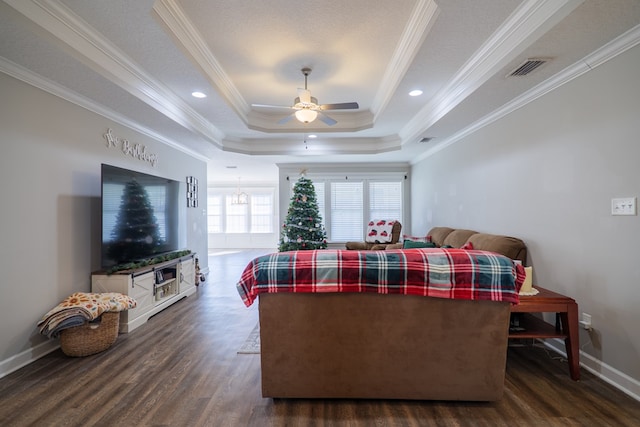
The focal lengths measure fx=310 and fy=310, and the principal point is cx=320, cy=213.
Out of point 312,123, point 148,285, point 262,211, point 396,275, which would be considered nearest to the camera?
point 396,275

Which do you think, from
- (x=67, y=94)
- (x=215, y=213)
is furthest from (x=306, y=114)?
(x=215, y=213)

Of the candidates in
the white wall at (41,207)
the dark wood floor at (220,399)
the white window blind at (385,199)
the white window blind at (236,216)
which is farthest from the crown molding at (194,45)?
the white window blind at (236,216)

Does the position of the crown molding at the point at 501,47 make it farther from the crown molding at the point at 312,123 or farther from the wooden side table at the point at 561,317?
the wooden side table at the point at 561,317

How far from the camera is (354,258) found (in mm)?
1886

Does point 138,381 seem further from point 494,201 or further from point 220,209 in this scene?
point 220,209

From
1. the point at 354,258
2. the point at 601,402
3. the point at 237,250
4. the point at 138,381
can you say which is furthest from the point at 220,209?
the point at 601,402

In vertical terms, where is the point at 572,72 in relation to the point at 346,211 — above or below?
above

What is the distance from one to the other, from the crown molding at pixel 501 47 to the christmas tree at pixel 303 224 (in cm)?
289

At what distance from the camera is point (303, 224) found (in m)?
6.04

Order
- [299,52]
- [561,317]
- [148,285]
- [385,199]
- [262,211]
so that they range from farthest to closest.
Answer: [262,211], [385,199], [148,285], [299,52], [561,317]

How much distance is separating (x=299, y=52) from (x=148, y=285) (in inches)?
124

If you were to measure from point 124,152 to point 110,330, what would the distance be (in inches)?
84.0

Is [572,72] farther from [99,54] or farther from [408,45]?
[99,54]

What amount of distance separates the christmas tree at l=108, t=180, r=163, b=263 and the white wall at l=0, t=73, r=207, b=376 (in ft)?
0.71
